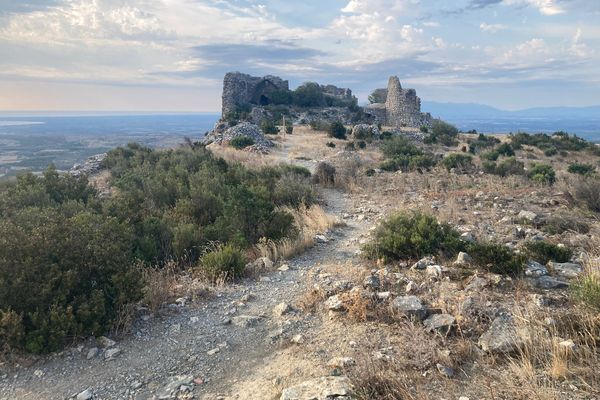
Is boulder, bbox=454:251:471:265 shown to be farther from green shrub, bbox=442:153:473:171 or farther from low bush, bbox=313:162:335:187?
green shrub, bbox=442:153:473:171

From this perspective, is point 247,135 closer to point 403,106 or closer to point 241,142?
point 241,142

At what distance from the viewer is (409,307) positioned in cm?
483

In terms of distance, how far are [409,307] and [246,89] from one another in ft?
136

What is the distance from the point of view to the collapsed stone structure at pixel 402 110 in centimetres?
4156

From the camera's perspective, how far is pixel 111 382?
4121 millimetres

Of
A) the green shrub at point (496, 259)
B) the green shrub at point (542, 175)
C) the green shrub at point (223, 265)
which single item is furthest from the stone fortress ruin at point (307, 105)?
the green shrub at point (496, 259)

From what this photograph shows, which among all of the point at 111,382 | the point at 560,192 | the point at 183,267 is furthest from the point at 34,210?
the point at 560,192

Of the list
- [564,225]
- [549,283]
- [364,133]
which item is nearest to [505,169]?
[564,225]

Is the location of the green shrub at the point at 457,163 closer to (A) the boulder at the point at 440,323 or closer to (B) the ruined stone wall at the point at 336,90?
(A) the boulder at the point at 440,323

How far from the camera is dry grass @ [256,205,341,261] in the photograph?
774 cm

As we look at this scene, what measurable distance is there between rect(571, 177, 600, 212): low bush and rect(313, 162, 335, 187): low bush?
759cm

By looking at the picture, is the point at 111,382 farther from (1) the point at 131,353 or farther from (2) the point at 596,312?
(2) the point at 596,312

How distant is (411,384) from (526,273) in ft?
10.4

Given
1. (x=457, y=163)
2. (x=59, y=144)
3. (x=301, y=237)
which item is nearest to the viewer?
(x=301, y=237)
